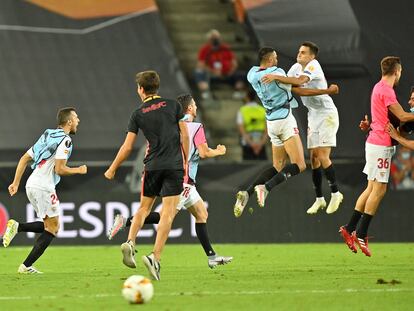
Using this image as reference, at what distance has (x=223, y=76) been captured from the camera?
24.6m

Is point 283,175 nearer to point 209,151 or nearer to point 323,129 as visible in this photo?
point 323,129

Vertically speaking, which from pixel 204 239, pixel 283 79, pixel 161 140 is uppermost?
pixel 161 140

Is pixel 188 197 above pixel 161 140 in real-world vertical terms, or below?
below

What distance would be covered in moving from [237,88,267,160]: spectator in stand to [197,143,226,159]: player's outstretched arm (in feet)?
25.8

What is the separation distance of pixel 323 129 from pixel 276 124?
727mm

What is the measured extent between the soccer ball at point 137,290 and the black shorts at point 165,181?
6.99ft

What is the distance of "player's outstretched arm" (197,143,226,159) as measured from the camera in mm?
13789

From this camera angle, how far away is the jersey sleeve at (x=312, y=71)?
600 inches

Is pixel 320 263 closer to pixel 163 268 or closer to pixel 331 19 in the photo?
pixel 163 268

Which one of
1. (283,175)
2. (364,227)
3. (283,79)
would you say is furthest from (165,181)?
(364,227)

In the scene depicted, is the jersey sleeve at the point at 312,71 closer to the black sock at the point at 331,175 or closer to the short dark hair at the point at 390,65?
the short dark hair at the point at 390,65

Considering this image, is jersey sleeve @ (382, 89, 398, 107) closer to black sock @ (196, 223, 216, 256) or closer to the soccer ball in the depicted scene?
black sock @ (196, 223, 216, 256)

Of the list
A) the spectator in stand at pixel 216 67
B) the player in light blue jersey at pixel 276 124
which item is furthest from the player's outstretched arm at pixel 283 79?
the spectator in stand at pixel 216 67

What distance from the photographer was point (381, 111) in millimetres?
15117
